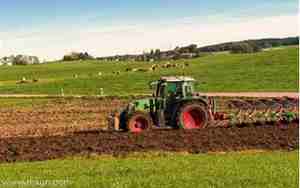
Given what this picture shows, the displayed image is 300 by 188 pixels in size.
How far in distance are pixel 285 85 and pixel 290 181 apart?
5259 centimetres

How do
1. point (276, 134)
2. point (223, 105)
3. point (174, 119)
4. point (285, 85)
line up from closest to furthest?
point (276, 134) → point (174, 119) → point (223, 105) → point (285, 85)

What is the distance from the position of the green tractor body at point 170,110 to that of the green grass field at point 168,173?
8332 millimetres

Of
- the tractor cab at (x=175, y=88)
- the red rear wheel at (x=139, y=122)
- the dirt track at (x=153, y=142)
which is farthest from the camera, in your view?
the tractor cab at (x=175, y=88)

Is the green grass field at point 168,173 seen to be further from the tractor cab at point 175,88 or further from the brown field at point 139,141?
the tractor cab at point 175,88

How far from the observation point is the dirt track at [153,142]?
20391 millimetres

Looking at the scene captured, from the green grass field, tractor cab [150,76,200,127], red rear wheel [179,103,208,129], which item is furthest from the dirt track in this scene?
the green grass field

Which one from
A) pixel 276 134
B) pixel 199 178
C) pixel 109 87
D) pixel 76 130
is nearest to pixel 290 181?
pixel 199 178

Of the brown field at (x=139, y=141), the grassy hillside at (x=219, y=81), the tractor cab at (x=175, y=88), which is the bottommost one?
the grassy hillside at (x=219, y=81)

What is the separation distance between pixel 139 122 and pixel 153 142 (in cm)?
390

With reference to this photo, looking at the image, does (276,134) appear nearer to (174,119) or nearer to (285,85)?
(174,119)

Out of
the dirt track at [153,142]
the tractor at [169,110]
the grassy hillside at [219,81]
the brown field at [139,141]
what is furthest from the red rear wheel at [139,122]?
the grassy hillside at [219,81]

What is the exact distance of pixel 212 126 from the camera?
2642cm

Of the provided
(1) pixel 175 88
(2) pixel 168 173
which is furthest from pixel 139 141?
(2) pixel 168 173

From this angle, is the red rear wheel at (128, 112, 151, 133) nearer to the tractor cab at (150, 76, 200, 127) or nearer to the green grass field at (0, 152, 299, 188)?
the tractor cab at (150, 76, 200, 127)
